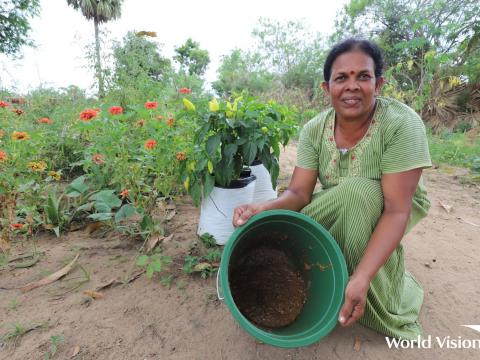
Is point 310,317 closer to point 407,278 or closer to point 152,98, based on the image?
point 407,278

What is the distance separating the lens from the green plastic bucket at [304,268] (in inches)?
36.6

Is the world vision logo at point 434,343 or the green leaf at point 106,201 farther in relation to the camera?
the green leaf at point 106,201

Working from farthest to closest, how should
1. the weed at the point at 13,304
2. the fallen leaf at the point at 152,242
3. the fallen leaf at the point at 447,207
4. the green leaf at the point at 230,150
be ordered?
the fallen leaf at the point at 447,207 → the fallen leaf at the point at 152,242 → the green leaf at the point at 230,150 → the weed at the point at 13,304

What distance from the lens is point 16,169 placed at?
1.59m

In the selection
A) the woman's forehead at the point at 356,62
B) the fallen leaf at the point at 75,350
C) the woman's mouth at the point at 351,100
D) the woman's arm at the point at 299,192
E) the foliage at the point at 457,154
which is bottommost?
the fallen leaf at the point at 75,350

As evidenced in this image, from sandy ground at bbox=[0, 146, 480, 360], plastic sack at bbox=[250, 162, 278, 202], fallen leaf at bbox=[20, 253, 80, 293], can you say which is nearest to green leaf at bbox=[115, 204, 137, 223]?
sandy ground at bbox=[0, 146, 480, 360]

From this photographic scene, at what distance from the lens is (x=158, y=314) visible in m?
1.32

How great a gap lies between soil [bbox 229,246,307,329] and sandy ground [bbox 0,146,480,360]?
0.10 metres

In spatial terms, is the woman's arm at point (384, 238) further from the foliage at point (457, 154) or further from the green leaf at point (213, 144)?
the foliage at point (457, 154)

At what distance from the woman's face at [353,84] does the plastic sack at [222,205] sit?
2.42ft

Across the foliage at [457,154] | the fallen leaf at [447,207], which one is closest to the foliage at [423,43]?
the foliage at [457,154]

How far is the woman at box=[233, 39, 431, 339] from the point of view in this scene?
1.10m

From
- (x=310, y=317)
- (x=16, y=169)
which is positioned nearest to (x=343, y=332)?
(x=310, y=317)

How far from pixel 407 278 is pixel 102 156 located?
5.79 ft
